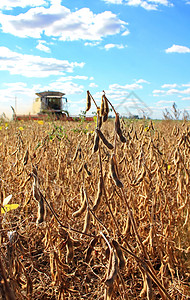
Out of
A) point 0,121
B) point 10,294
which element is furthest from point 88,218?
point 0,121

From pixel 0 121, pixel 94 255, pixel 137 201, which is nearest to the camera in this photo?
pixel 94 255

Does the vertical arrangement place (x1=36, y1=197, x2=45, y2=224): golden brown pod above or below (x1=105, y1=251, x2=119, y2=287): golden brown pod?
above

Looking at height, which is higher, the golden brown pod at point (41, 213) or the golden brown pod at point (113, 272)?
the golden brown pod at point (41, 213)

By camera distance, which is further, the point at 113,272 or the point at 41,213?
the point at 41,213

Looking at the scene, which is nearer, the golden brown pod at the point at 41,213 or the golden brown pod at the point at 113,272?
the golden brown pod at the point at 113,272

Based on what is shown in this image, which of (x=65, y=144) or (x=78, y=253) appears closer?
(x=78, y=253)

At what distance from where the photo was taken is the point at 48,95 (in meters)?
20.2

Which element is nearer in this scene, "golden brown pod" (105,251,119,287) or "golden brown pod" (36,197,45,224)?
"golden brown pod" (105,251,119,287)

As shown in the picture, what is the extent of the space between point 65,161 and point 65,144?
0.16 metres

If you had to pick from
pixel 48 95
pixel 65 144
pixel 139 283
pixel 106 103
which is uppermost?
pixel 48 95

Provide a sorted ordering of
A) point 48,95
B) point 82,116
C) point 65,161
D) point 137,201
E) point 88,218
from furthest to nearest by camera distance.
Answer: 1. point 48,95
2. point 82,116
3. point 65,161
4. point 137,201
5. point 88,218

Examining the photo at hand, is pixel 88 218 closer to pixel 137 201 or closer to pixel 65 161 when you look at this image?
pixel 137 201

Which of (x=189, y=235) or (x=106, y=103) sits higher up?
(x=106, y=103)

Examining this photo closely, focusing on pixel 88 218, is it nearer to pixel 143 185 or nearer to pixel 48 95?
pixel 143 185
